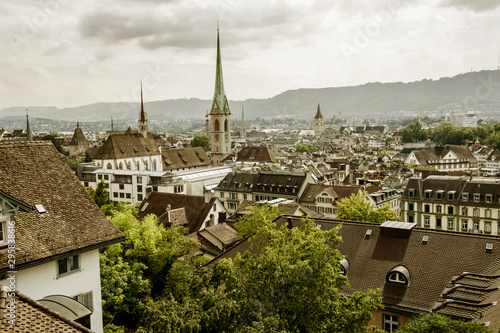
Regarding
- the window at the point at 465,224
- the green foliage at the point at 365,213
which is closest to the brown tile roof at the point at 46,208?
the green foliage at the point at 365,213

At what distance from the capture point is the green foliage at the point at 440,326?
14438mm

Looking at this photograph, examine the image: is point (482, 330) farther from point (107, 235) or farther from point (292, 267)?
point (107, 235)

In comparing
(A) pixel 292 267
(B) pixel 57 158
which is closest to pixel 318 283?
(A) pixel 292 267

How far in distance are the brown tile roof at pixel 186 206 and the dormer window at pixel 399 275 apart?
26.6 meters

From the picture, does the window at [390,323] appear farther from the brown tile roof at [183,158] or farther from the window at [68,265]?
the brown tile roof at [183,158]

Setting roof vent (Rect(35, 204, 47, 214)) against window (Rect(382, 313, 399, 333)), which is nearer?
roof vent (Rect(35, 204, 47, 214))

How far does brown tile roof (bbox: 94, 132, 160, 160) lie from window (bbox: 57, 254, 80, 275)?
81.7 meters

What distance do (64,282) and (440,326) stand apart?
43.1 ft

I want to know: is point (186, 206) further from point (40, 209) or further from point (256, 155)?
point (256, 155)

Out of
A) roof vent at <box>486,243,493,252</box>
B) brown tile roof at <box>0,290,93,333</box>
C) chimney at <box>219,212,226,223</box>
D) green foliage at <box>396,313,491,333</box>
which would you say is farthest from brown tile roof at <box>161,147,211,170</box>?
brown tile roof at <box>0,290,93,333</box>

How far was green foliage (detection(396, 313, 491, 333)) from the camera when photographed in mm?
14438

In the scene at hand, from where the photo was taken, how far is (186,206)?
53.6 meters

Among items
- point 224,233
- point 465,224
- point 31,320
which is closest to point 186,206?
point 224,233

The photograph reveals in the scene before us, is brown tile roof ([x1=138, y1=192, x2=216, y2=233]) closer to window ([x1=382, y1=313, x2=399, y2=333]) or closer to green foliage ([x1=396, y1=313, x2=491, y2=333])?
window ([x1=382, y1=313, x2=399, y2=333])
